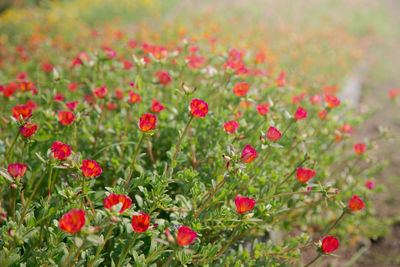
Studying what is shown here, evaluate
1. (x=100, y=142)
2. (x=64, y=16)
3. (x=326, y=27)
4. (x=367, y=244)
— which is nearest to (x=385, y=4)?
(x=326, y=27)

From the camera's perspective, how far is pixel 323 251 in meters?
1.19

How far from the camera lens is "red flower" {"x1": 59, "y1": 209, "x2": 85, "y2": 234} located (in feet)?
2.82

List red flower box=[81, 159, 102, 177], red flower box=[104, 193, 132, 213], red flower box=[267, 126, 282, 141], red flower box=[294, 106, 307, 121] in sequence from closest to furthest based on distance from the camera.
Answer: red flower box=[104, 193, 132, 213] → red flower box=[81, 159, 102, 177] → red flower box=[267, 126, 282, 141] → red flower box=[294, 106, 307, 121]

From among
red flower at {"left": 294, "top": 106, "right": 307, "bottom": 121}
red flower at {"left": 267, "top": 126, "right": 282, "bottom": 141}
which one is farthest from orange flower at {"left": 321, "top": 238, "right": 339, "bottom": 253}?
red flower at {"left": 294, "top": 106, "right": 307, "bottom": 121}

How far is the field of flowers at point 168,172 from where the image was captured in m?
1.12

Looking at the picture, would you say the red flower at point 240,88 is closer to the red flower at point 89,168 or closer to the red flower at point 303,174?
the red flower at point 303,174

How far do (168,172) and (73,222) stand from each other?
55cm

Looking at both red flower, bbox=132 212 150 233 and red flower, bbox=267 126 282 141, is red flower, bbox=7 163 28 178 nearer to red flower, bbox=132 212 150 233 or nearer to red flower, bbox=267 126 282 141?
red flower, bbox=132 212 150 233

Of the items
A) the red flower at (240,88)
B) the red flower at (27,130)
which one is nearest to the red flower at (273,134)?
the red flower at (240,88)

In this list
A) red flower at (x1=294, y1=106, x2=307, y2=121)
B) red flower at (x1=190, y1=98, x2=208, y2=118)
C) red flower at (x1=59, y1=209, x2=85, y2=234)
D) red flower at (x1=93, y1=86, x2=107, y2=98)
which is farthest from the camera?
red flower at (x1=93, y1=86, x2=107, y2=98)

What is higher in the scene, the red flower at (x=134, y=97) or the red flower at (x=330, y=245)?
the red flower at (x=134, y=97)

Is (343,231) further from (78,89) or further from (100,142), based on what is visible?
(78,89)

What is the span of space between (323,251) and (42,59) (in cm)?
327

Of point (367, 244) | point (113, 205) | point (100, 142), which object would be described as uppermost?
point (113, 205)
